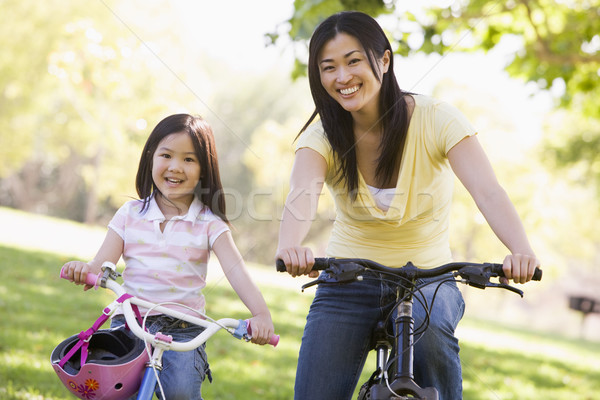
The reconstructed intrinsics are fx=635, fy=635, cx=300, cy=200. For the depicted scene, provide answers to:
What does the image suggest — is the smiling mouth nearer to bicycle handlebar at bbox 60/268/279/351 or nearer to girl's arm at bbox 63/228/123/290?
bicycle handlebar at bbox 60/268/279/351

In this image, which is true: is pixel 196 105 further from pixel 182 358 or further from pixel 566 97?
pixel 182 358

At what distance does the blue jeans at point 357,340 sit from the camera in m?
2.47

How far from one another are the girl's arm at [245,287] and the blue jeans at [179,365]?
0.91 ft

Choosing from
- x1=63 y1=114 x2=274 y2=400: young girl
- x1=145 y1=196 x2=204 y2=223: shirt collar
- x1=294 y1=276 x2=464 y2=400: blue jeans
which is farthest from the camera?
x1=145 y1=196 x2=204 y2=223: shirt collar

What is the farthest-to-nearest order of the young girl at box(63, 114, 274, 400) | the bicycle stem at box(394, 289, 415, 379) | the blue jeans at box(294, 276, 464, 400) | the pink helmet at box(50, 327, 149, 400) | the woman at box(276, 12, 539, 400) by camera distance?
the young girl at box(63, 114, 274, 400) → the woman at box(276, 12, 539, 400) → the blue jeans at box(294, 276, 464, 400) → the pink helmet at box(50, 327, 149, 400) → the bicycle stem at box(394, 289, 415, 379)

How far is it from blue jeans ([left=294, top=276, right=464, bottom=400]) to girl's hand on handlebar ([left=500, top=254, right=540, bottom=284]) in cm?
44

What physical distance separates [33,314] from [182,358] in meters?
4.96

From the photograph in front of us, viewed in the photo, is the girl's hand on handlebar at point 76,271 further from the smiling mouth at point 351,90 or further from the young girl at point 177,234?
the smiling mouth at point 351,90

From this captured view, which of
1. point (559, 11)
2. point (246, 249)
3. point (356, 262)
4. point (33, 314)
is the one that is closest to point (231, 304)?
point (33, 314)

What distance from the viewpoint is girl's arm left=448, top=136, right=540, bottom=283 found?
89.6 inches

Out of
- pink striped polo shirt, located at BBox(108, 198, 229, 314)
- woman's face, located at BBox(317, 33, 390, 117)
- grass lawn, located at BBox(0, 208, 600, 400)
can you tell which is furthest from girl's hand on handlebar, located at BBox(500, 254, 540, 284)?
grass lawn, located at BBox(0, 208, 600, 400)

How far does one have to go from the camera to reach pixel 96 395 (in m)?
2.37

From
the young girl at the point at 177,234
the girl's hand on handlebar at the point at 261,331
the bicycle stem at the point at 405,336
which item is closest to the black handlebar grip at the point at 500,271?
the bicycle stem at the point at 405,336

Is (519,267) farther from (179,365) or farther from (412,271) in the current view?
(179,365)
